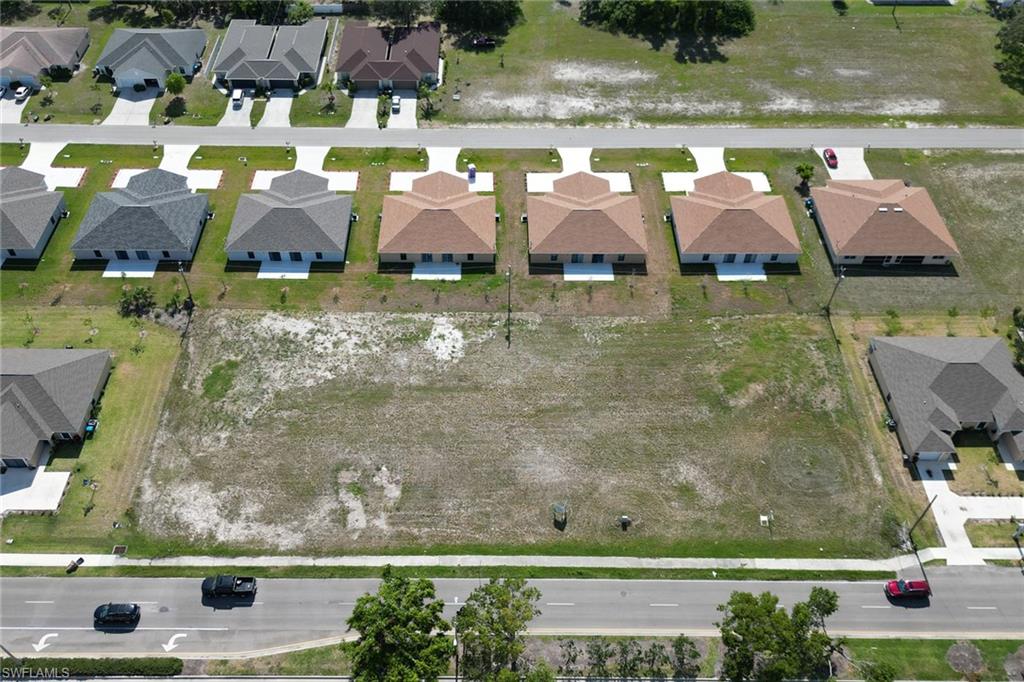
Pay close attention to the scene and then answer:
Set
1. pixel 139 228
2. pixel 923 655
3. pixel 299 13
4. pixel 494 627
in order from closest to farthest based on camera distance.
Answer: pixel 494 627, pixel 923 655, pixel 139 228, pixel 299 13

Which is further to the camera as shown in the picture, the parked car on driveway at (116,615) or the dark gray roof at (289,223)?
the dark gray roof at (289,223)

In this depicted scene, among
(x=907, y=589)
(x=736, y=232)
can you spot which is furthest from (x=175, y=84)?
(x=907, y=589)

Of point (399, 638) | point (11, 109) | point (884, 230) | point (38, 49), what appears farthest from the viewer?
point (38, 49)

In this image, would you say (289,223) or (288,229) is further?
(289,223)

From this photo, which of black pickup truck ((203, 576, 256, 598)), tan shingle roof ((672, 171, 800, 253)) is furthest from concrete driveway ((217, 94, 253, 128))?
black pickup truck ((203, 576, 256, 598))

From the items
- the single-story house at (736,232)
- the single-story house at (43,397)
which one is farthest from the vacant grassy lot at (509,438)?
the single-story house at (736,232)

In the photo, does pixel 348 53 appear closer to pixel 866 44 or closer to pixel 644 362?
pixel 644 362

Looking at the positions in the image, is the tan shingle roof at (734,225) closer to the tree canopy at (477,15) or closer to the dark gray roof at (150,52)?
the tree canopy at (477,15)

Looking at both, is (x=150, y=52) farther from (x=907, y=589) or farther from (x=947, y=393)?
(x=907, y=589)
